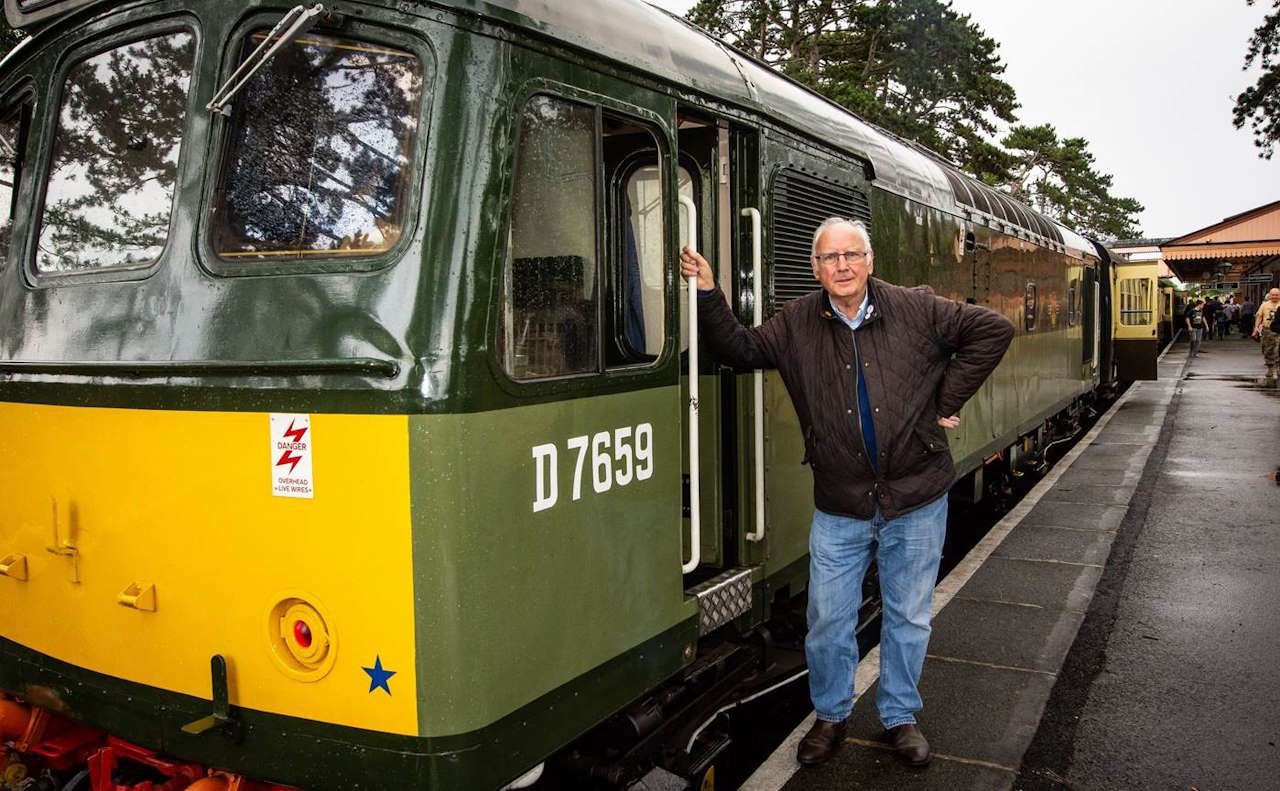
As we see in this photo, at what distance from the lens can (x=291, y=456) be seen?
2.56 meters

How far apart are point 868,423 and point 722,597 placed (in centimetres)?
85

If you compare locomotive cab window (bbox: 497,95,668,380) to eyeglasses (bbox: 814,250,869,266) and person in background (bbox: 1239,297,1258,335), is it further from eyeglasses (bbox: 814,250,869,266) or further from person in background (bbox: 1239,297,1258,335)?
person in background (bbox: 1239,297,1258,335)

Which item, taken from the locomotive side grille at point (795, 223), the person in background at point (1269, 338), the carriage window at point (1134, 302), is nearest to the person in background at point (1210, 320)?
the person in background at point (1269, 338)

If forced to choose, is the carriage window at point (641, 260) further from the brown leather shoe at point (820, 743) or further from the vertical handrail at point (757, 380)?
the brown leather shoe at point (820, 743)

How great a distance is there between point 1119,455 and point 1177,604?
6.22 m

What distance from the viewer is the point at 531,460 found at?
2.70m

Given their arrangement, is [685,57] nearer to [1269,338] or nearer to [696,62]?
[696,62]

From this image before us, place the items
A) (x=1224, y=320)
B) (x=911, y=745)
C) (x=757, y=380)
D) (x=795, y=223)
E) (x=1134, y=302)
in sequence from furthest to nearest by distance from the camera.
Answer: (x=1224, y=320) < (x=1134, y=302) < (x=795, y=223) < (x=757, y=380) < (x=911, y=745)

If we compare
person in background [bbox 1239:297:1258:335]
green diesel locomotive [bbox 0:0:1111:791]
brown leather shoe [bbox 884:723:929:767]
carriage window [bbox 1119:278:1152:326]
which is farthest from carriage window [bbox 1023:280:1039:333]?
person in background [bbox 1239:297:1258:335]

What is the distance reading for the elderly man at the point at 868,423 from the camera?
3.70 meters

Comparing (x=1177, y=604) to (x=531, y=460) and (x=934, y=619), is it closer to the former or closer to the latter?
(x=934, y=619)

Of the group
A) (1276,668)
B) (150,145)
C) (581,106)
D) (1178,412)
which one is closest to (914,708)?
(1276,668)

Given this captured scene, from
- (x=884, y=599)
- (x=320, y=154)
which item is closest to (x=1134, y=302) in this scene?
(x=884, y=599)

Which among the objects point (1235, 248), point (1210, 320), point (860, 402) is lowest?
point (860, 402)
